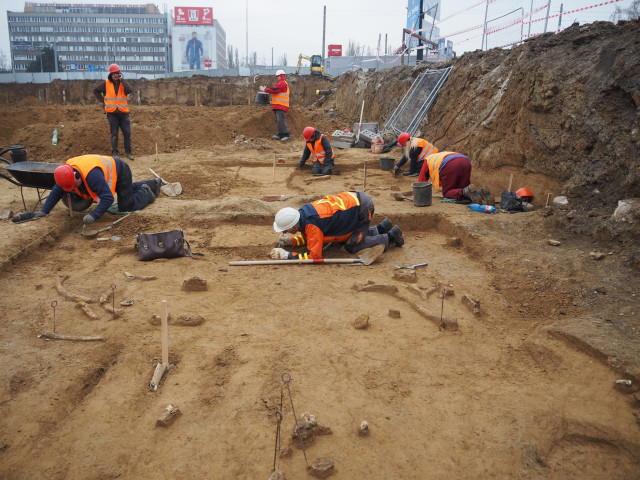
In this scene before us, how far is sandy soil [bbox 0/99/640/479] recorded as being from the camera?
2.59m

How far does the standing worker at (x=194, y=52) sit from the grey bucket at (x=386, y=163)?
2063 inches

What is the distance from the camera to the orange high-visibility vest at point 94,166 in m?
6.19

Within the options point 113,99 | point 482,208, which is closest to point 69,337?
point 482,208

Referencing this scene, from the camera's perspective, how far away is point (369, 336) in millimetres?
3844

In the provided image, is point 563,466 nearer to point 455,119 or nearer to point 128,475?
point 128,475

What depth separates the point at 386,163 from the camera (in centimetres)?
1091

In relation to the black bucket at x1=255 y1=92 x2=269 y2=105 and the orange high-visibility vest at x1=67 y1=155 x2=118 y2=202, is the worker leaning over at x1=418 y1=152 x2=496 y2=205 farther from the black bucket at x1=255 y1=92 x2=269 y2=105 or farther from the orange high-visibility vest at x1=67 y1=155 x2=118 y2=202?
the black bucket at x1=255 y1=92 x2=269 y2=105

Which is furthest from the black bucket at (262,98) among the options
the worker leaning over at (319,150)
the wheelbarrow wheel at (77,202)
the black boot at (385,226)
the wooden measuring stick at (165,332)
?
the wooden measuring stick at (165,332)

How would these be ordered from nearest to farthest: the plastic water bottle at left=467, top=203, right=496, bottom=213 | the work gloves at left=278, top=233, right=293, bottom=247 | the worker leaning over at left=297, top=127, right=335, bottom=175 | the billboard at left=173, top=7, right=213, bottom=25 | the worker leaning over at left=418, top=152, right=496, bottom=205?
the work gloves at left=278, top=233, right=293, bottom=247 < the plastic water bottle at left=467, top=203, right=496, bottom=213 < the worker leaning over at left=418, top=152, right=496, bottom=205 < the worker leaning over at left=297, top=127, right=335, bottom=175 < the billboard at left=173, top=7, right=213, bottom=25

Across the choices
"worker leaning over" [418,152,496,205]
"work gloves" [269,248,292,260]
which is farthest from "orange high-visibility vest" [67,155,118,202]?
"worker leaning over" [418,152,496,205]

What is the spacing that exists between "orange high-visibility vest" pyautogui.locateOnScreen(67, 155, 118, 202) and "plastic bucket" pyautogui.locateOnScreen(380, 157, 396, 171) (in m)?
6.29

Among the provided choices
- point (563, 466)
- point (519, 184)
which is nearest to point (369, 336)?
point (563, 466)

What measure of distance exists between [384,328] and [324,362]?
0.78 m

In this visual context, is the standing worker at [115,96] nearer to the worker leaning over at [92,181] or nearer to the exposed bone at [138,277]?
the worker leaning over at [92,181]
